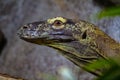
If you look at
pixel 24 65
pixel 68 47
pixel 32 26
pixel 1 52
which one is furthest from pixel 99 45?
pixel 1 52

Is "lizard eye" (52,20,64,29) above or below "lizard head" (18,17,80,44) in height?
above

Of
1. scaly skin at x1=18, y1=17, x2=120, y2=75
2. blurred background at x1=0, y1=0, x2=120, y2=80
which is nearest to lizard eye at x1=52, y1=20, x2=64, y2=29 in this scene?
scaly skin at x1=18, y1=17, x2=120, y2=75

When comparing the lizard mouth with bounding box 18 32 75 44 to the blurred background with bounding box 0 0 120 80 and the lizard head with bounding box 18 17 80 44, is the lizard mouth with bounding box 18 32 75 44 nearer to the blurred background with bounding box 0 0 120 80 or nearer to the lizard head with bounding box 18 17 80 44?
the lizard head with bounding box 18 17 80 44

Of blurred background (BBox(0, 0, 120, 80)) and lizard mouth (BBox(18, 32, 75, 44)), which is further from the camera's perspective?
blurred background (BBox(0, 0, 120, 80))

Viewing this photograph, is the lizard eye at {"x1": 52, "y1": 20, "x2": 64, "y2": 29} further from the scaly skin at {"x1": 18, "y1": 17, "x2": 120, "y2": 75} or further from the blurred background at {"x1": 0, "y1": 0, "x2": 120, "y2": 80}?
the blurred background at {"x1": 0, "y1": 0, "x2": 120, "y2": 80}

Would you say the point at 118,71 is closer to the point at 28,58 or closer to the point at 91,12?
the point at 91,12

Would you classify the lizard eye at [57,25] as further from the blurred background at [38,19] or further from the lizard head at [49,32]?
the blurred background at [38,19]
